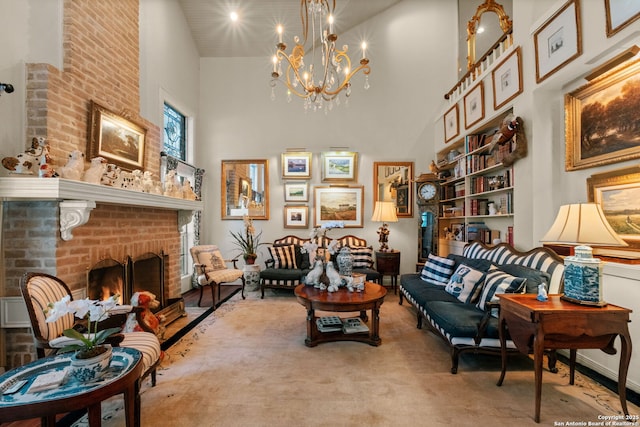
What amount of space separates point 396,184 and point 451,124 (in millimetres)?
1481

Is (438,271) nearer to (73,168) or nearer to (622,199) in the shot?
(622,199)

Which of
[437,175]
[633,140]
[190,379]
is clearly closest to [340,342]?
[190,379]

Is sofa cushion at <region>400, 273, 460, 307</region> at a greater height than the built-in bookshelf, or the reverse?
the built-in bookshelf

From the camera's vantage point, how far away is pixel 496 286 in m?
2.54

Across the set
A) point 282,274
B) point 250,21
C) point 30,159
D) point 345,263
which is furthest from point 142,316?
point 250,21

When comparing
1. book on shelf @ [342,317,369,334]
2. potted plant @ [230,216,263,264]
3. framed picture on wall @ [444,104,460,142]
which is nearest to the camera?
book on shelf @ [342,317,369,334]

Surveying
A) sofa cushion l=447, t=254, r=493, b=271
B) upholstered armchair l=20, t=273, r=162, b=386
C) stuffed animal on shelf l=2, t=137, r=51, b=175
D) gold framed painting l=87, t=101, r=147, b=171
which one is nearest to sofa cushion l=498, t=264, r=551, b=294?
sofa cushion l=447, t=254, r=493, b=271

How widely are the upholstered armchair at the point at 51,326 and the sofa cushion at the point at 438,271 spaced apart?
327cm

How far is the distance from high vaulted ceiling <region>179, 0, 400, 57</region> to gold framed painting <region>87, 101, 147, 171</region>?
9.94 feet

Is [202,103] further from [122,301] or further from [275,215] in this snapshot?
[122,301]

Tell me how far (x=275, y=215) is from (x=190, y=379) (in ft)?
12.3

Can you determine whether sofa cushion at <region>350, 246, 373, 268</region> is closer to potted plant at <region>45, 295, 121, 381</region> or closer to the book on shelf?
the book on shelf

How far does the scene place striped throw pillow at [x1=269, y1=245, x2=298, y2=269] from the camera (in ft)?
16.9

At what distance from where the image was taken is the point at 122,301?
3.13 metres
